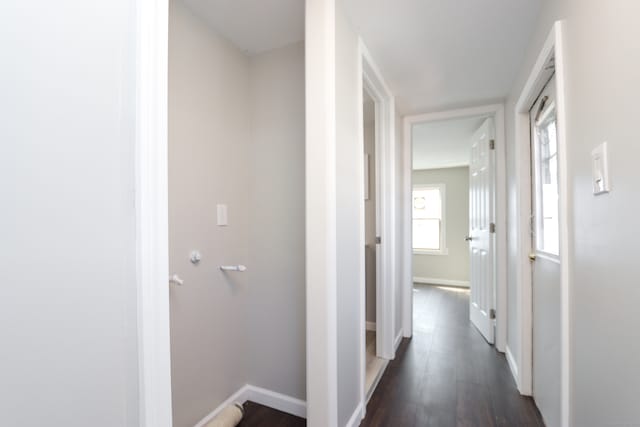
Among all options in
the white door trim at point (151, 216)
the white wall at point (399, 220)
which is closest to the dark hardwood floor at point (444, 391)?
the white wall at point (399, 220)

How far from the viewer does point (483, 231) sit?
3012mm

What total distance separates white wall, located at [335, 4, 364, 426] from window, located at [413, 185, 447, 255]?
14.9ft

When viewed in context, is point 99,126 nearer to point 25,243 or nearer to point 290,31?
point 25,243

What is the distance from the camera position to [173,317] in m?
1.45

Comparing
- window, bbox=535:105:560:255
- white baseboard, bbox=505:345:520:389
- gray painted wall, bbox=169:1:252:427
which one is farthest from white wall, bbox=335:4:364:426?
white baseboard, bbox=505:345:520:389

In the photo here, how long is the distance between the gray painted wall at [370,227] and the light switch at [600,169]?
237cm

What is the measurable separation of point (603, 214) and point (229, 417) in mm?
1924

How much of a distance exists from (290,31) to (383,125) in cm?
109

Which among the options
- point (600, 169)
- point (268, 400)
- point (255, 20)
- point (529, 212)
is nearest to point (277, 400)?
point (268, 400)

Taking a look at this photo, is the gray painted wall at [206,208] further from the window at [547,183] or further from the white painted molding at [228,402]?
the window at [547,183]

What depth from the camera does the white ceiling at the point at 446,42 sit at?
5.07 feet

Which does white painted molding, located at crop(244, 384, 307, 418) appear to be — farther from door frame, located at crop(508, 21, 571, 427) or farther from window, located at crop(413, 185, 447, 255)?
window, located at crop(413, 185, 447, 255)

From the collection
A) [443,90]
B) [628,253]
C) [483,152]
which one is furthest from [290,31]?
[483,152]

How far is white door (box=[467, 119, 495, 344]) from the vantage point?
2809mm
